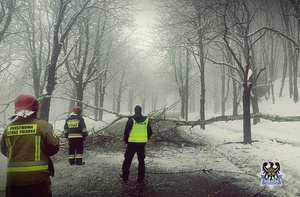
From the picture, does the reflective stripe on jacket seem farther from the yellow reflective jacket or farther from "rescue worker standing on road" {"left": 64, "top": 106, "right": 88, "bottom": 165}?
the yellow reflective jacket

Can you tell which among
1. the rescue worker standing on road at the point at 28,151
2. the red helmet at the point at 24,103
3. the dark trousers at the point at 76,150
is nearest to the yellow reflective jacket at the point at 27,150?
the rescue worker standing on road at the point at 28,151

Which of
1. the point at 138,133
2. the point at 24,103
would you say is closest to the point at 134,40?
the point at 138,133

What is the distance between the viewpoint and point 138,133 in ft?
21.4

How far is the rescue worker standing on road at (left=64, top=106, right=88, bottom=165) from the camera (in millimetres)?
8055

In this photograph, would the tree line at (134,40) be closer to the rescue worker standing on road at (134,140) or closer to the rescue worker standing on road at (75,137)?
the rescue worker standing on road at (75,137)

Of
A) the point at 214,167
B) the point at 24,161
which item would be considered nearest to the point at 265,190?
the point at 214,167

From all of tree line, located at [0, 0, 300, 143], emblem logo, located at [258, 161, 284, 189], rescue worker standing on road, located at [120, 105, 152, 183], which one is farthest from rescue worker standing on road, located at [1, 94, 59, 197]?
tree line, located at [0, 0, 300, 143]

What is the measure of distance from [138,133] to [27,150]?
135 inches

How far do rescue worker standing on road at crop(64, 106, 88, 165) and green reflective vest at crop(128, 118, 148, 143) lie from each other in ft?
7.68

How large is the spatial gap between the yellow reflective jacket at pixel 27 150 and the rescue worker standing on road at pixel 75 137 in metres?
4.66

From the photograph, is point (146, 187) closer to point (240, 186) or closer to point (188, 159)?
point (240, 186)

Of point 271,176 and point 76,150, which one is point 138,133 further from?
point 271,176

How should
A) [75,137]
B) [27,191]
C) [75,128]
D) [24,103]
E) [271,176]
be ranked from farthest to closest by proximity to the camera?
1. [75,128]
2. [75,137]
3. [271,176]
4. [24,103]
5. [27,191]

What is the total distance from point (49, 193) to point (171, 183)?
3.35 metres
